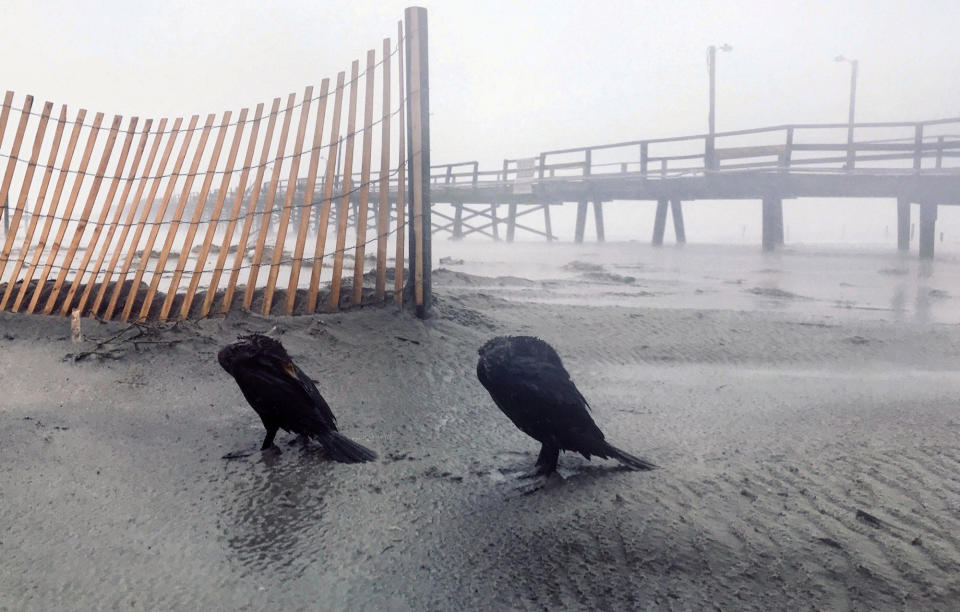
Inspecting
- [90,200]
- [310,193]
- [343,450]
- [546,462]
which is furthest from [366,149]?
[546,462]

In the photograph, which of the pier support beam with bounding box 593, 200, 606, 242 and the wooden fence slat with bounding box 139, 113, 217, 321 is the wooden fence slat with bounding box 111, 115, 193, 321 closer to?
the wooden fence slat with bounding box 139, 113, 217, 321

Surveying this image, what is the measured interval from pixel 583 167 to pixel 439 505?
73.9ft

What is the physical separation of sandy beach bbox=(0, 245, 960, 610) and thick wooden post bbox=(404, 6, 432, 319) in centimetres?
70

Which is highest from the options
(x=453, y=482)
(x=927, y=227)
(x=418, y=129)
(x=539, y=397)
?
(x=418, y=129)

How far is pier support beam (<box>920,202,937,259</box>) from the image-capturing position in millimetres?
17047

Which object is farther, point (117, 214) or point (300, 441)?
point (117, 214)

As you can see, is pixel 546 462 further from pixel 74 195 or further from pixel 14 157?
pixel 14 157

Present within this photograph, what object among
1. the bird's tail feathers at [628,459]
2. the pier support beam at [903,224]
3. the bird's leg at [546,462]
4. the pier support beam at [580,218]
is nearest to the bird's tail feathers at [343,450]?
the bird's leg at [546,462]

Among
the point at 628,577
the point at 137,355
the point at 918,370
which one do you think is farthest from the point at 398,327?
the point at 918,370

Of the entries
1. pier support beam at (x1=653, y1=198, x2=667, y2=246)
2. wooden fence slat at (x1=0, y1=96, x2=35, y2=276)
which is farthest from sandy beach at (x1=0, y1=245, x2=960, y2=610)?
pier support beam at (x1=653, y1=198, x2=667, y2=246)

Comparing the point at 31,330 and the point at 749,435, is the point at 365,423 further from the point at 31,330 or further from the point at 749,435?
the point at 31,330

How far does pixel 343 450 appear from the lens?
3.31 meters

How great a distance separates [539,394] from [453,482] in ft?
2.15

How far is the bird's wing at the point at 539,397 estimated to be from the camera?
9.21 ft
